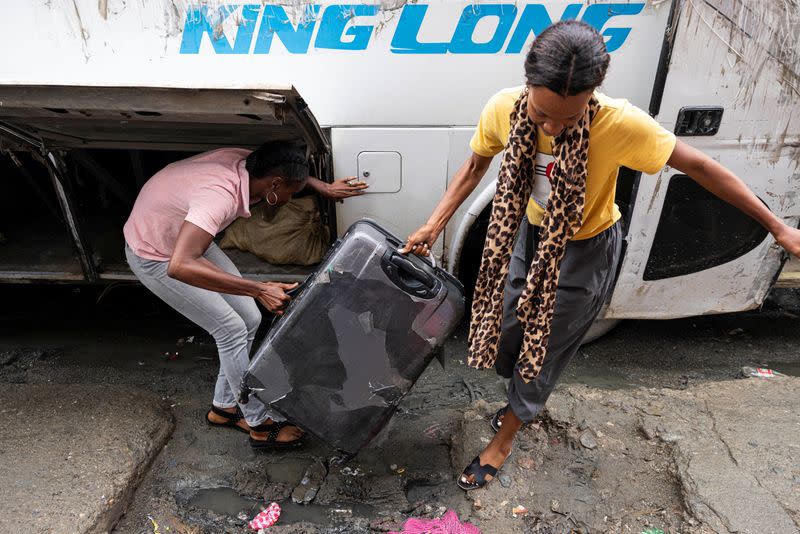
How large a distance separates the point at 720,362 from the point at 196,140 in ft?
10.7

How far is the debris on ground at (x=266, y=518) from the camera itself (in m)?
2.21

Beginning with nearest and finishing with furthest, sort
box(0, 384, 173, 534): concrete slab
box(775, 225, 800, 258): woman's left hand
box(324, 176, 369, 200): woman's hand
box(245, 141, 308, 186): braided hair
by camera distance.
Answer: box(775, 225, 800, 258): woman's left hand → box(0, 384, 173, 534): concrete slab → box(245, 141, 308, 186): braided hair → box(324, 176, 369, 200): woman's hand

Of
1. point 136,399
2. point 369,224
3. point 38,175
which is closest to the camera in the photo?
point 369,224

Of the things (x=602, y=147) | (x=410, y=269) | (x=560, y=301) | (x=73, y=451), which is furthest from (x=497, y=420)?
(x=73, y=451)

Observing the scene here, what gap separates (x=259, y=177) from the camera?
2.21 metres

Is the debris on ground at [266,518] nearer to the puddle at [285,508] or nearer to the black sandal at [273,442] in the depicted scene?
the puddle at [285,508]

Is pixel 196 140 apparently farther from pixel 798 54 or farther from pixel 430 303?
pixel 798 54

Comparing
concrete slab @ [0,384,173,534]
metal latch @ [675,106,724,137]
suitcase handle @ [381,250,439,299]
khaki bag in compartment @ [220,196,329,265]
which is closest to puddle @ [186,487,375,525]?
concrete slab @ [0,384,173,534]

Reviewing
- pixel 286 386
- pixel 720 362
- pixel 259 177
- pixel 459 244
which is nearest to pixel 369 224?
pixel 259 177

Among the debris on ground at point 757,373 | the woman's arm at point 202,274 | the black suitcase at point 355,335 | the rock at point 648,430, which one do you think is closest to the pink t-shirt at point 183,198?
the woman's arm at point 202,274

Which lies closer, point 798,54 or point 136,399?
point 798,54

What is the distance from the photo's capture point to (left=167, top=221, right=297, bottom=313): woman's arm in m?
1.96

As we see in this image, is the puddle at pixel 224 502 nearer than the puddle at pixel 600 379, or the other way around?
the puddle at pixel 224 502

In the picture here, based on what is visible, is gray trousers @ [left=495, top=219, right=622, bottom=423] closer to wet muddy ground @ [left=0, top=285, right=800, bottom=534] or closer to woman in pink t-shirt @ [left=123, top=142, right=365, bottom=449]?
wet muddy ground @ [left=0, top=285, right=800, bottom=534]
